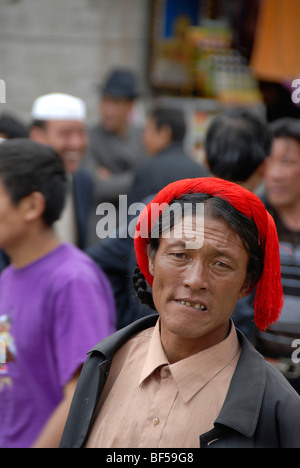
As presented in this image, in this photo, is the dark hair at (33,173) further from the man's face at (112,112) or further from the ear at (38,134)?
the man's face at (112,112)

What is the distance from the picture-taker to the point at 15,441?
7.29ft

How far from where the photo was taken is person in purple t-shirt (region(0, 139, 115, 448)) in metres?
2.18

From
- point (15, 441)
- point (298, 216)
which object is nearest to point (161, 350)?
point (15, 441)

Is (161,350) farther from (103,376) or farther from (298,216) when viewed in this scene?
(298,216)

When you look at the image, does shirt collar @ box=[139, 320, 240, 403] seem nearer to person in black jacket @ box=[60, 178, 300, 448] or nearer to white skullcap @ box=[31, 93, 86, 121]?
person in black jacket @ box=[60, 178, 300, 448]

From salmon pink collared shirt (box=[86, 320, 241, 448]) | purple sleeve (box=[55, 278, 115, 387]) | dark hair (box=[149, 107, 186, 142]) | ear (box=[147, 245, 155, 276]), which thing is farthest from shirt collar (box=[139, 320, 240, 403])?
dark hair (box=[149, 107, 186, 142])

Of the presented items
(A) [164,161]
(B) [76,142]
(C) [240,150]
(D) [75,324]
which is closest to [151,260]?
(D) [75,324]

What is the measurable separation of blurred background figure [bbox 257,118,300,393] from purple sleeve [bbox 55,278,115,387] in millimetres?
848

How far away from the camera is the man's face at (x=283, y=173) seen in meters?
3.01

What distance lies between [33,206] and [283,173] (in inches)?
49.6

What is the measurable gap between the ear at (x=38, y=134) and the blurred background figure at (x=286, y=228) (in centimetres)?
164

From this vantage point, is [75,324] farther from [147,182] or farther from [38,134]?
[147,182]

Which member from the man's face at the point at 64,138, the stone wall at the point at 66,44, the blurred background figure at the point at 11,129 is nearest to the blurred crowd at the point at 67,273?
the man's face at the point at 64,138

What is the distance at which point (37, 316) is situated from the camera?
7.28 ft
